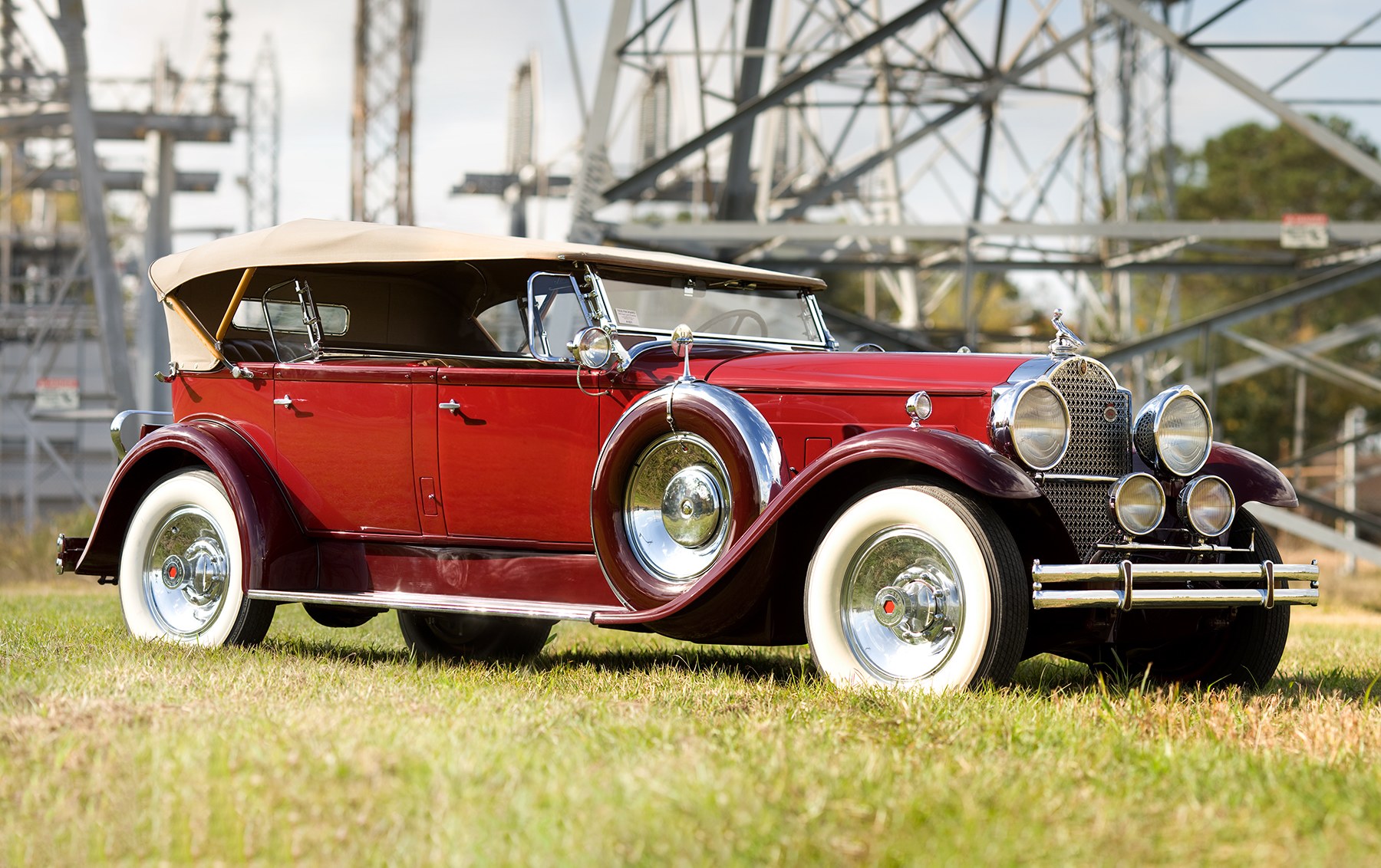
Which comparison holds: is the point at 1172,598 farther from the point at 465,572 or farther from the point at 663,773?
the point at 465,572

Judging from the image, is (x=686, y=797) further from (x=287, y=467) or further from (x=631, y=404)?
(x=287, y=467)

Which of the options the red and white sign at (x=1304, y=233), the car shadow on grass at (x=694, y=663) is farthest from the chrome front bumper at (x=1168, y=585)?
the red and white sign at (x=1304, y=233)

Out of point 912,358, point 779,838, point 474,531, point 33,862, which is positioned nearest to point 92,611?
point 474,531

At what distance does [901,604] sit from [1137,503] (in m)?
0.86

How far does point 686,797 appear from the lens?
2.81 m

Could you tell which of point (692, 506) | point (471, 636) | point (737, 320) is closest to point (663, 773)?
point (692, 506)

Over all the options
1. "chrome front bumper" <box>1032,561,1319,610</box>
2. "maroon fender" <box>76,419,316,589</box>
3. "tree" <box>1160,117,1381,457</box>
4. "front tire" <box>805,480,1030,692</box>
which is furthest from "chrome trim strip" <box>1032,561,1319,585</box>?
"tree" <box>1160,117,1381,457</box>

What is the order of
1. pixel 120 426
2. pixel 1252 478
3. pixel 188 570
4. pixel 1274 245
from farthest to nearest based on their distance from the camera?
pixel 1274 245
pixel 120 426
pixel 188 570
pixel 1252 478

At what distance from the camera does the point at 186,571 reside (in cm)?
619

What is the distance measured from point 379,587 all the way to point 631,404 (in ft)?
4.64

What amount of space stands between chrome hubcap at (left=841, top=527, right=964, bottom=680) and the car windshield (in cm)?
155

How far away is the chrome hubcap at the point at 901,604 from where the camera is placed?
4332mm

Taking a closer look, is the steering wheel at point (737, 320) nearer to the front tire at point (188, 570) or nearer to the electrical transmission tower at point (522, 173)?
the front tire at point (188, 570)

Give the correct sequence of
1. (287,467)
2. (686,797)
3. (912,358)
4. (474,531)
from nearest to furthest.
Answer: (686,797)
(912,358)
(474,531)
(287,467)
